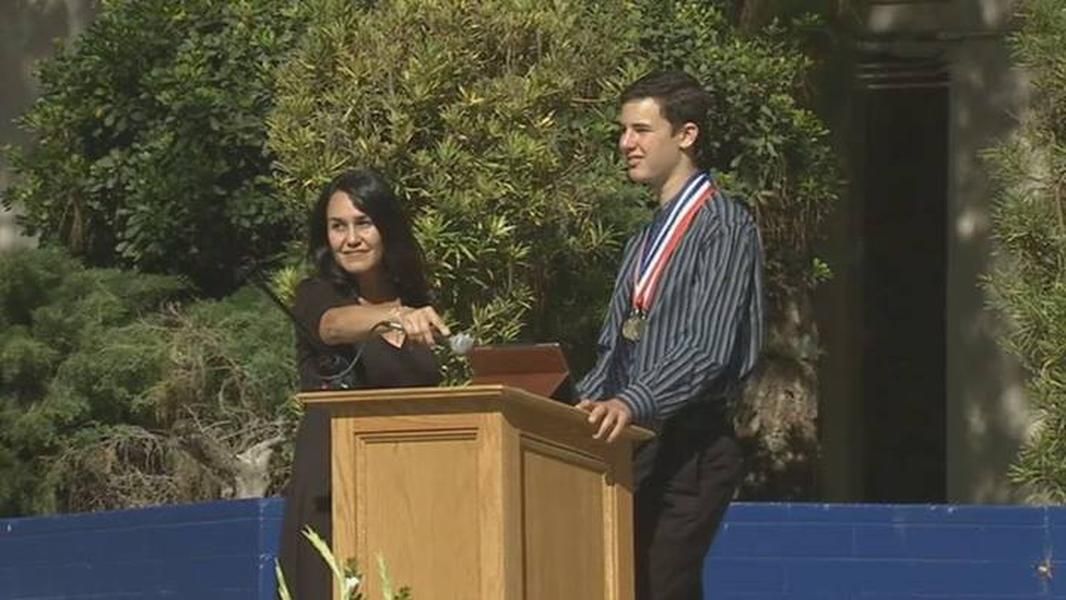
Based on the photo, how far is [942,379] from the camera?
1468 cm

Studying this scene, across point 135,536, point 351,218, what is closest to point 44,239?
point 135,536

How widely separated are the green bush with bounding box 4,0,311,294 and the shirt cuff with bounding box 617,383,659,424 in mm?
4927

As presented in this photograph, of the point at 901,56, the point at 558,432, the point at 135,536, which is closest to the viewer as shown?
the point at 558,432

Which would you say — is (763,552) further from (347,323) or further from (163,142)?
(163,142)

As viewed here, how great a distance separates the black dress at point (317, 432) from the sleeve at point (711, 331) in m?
0.60

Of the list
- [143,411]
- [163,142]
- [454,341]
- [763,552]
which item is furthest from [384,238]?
[163,142]

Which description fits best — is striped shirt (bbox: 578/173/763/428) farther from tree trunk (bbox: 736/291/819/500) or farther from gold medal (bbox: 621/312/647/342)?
tree trunk (bbox: 736/291/819/500)

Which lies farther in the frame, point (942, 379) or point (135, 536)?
point (942, 379)

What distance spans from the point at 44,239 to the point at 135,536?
2.74 m

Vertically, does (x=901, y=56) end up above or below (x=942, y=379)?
above

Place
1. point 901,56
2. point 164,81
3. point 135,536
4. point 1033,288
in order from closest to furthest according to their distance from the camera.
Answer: point 135,536 → point 1033,288 → point 164,81 → point 901,56

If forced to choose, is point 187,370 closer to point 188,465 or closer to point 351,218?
point 188,465

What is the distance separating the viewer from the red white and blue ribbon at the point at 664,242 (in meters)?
6.72

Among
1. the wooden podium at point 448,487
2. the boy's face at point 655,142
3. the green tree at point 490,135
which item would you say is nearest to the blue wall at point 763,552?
the green tree at point 490,135
